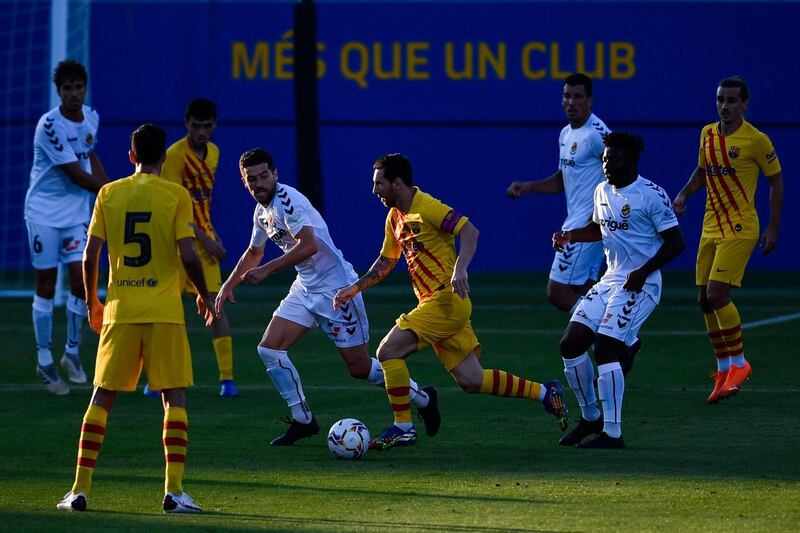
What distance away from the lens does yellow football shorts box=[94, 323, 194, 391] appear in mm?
6559

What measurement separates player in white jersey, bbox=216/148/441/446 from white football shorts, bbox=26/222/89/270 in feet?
8.40

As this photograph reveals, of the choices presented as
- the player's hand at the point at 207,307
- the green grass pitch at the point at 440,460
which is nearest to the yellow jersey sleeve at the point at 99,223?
the player's hand at the point at 207,307

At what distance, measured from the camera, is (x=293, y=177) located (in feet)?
73.0

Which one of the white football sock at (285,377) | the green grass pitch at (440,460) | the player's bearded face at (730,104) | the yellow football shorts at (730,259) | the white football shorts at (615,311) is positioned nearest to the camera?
the green grass pitch at (440,460)

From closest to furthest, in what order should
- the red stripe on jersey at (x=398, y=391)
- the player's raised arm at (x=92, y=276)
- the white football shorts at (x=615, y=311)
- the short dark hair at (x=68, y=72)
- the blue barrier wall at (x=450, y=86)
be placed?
the player's raised arm at (x=92, y=276)
the white football shorts at (x=615, y=311)
the red stripe on jersey at (x=398, y=391)
the short dark hair at (x=68, y=72)
the blue barrier wall at (x=450, y=86)

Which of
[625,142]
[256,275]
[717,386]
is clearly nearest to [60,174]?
[256,275]

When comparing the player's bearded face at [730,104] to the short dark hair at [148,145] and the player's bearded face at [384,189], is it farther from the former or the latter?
the short dark hair at [148,145]

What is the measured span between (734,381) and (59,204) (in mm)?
5273

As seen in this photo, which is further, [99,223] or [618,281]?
[618,281]

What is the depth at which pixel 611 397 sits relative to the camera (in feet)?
27.1

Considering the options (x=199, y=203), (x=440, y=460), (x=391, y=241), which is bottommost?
(x=440, y=460)

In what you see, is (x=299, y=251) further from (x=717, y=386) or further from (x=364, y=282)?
(x=717, y=386)

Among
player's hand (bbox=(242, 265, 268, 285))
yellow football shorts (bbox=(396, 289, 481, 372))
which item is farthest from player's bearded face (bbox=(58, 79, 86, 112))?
yellow football shorts (bbox=(396, 289, 481, 372))

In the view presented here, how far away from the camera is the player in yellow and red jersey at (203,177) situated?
10.7 meters
